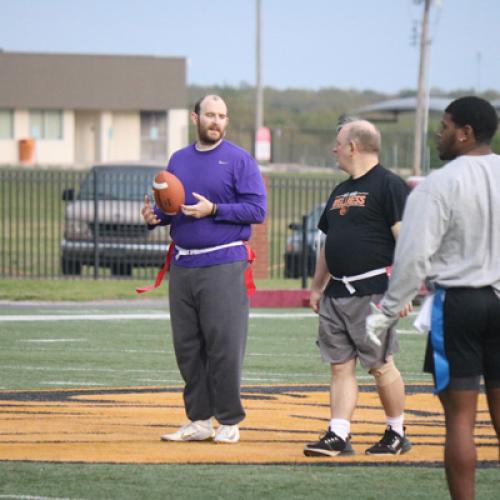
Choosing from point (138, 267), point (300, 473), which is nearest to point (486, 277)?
point (300, 473)

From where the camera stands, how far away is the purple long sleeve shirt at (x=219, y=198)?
315 inches

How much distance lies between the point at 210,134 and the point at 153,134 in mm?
54591

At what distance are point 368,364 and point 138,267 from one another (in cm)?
1545

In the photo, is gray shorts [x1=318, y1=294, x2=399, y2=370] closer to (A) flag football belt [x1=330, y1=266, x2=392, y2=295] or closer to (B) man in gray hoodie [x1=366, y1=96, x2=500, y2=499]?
(A) flag football belt [x1=330, y1=266, x2=392, y2=295]

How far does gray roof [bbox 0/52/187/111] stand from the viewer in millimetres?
59250

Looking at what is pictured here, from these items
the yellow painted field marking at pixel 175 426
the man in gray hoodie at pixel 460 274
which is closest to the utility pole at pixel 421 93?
the yellow painted field marking at pixel 175 426

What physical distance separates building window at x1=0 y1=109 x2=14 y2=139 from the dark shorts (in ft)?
177

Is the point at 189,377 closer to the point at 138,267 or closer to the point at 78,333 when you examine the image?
the point at 78,333

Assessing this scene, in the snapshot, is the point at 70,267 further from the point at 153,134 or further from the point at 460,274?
the point at 153,134

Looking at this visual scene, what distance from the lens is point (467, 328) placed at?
595 cm

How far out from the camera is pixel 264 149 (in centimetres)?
3030

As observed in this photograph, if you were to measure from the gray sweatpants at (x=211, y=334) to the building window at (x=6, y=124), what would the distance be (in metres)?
51.7

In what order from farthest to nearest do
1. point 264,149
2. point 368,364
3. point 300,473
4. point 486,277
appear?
point 264,149, point 368,364, point 300,473, point 486,277

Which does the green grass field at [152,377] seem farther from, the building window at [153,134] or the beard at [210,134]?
the building window at [153,134]
